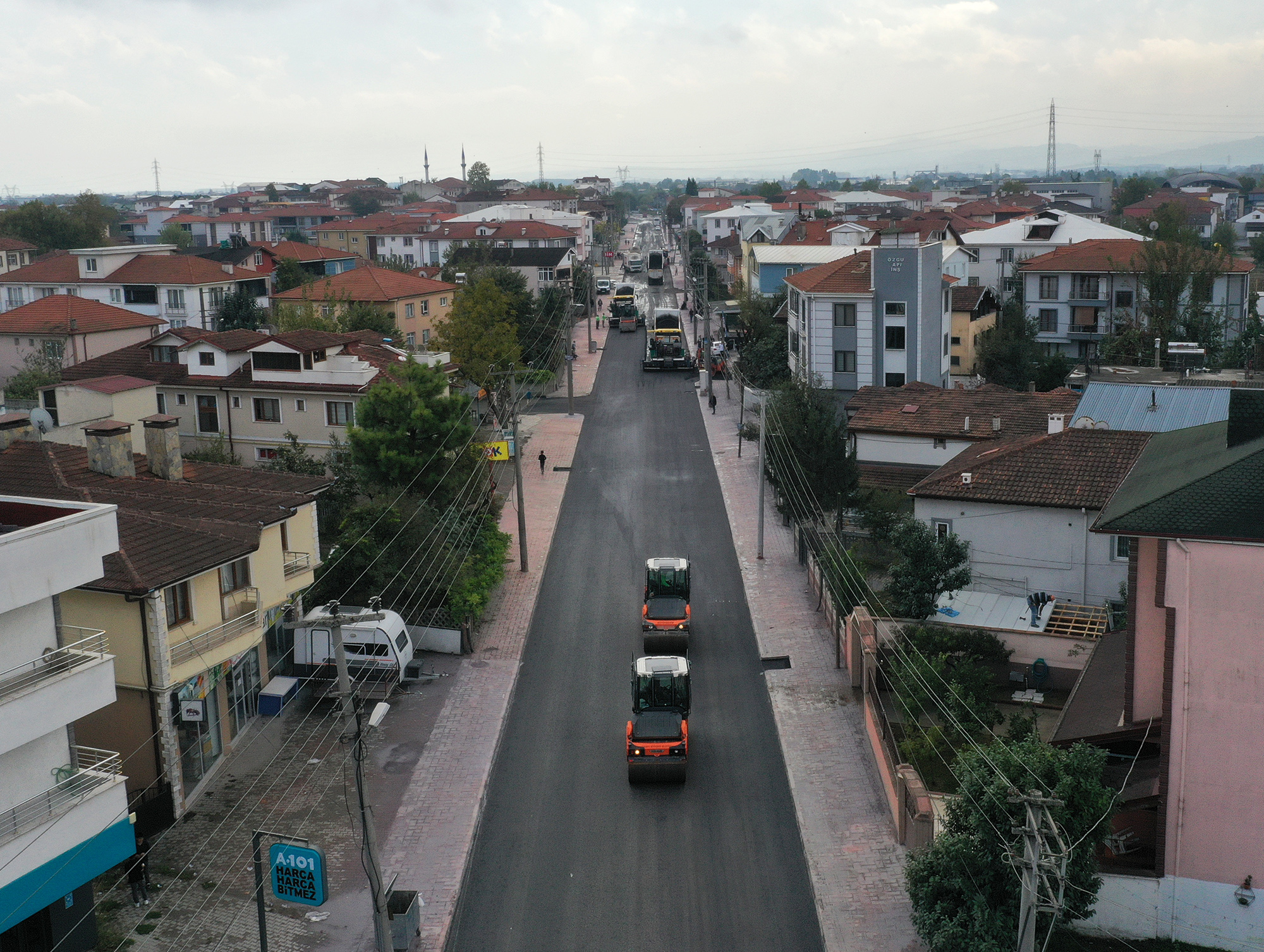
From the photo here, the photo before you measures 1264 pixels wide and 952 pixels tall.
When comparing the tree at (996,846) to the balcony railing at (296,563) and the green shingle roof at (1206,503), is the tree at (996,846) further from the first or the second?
the balcony railing at (296,563)

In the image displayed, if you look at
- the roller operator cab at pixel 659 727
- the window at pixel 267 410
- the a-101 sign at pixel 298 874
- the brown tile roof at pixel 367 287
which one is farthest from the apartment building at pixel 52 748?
the brown tile roof at pixel 367 287

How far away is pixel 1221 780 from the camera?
16.9 metres

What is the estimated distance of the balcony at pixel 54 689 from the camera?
15758mm

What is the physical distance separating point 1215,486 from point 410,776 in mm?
15095

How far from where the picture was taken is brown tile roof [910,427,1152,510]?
2942 cm

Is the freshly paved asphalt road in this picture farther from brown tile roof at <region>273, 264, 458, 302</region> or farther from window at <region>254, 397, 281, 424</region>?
brown tile roof at <region>273, 264, 458, 302</region>

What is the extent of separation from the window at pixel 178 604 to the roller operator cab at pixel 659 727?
27.9 ft

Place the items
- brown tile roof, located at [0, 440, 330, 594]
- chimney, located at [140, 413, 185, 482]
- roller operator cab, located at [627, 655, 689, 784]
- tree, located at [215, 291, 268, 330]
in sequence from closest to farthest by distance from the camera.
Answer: brown tile roof, located at [0, 440, 330, 594], roller operator cab, located at [627, 655, 689, 784], chimney, located at [140, 413, 185, 482], tree, located at [215, 291, 268, 330]

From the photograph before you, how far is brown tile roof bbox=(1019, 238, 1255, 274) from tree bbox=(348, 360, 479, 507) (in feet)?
151

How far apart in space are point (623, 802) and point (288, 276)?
62.9 metres

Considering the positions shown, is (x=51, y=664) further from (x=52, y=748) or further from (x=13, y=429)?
(x=13, y=429)

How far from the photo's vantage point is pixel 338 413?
40.2m

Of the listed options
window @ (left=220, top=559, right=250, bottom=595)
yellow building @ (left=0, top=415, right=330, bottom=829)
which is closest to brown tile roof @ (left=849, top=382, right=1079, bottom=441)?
yellow building @ (left=0, top=415, right=330, bottom=829)

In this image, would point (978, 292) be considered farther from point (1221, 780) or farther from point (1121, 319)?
point (1221, 780)
